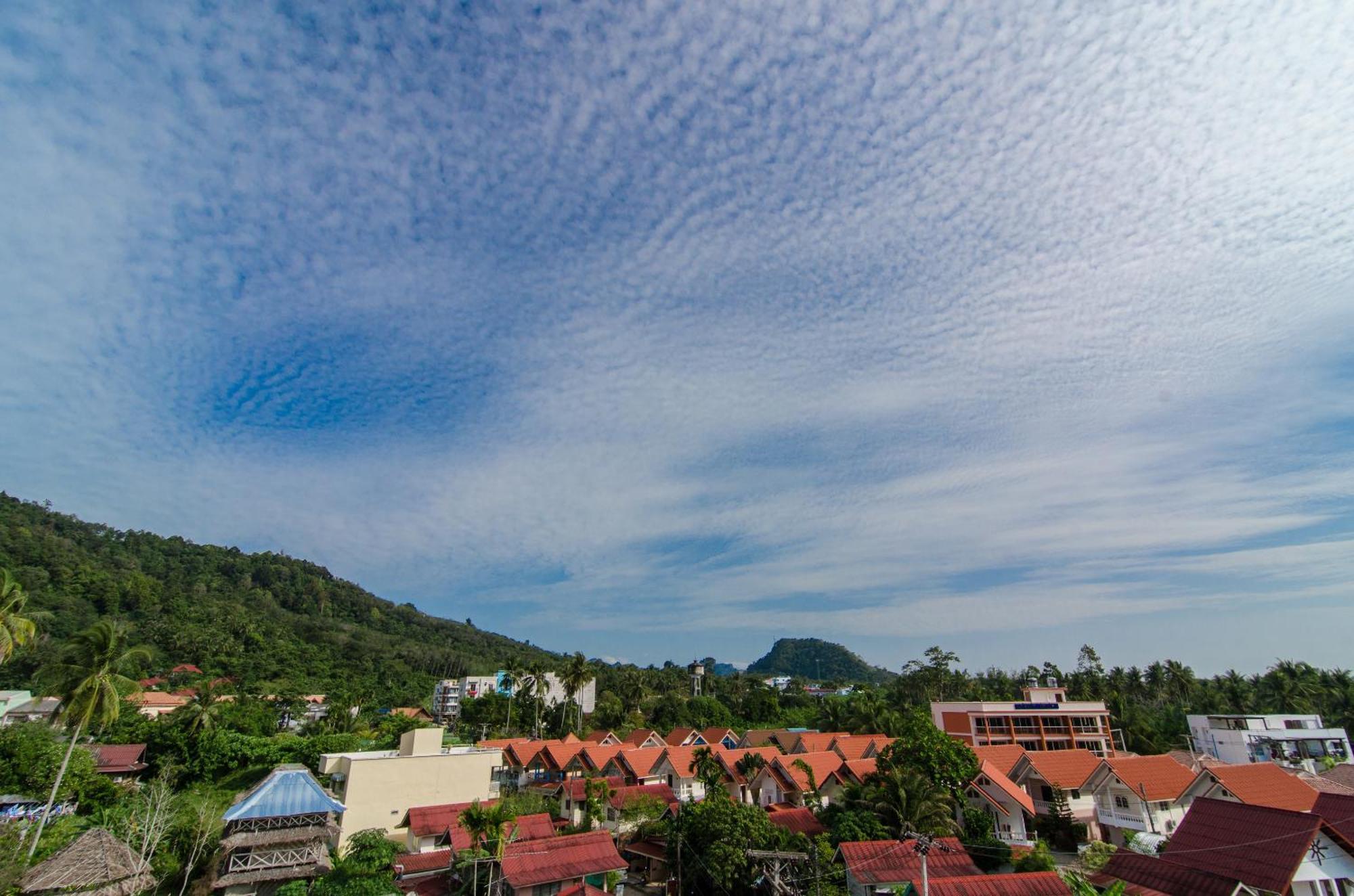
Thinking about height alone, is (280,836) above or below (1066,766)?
below

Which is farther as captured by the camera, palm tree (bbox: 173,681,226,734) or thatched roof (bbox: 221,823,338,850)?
palm tree (bbox: 173,681,226,734)

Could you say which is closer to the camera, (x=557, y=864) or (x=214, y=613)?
(x=557, y=864)

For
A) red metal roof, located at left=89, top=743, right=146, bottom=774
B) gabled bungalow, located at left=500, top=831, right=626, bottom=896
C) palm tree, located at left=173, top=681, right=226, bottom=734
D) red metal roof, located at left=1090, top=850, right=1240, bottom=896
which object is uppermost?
palm tree, located at left=173, top=681, right=226, bottom=734

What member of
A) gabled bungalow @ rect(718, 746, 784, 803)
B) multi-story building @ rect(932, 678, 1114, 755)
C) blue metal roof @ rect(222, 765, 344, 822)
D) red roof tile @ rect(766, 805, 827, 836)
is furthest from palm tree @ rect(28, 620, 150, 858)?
multi-story building @ rect(932, 678, 1114, 755)

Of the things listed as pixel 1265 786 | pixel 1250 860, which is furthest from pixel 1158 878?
pixel 1265 786

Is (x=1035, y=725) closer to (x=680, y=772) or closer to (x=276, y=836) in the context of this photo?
(x=680, y=772)

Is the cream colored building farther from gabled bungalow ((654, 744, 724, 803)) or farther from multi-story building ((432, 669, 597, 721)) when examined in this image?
multi-story building ((432, 669, 597, 721))
